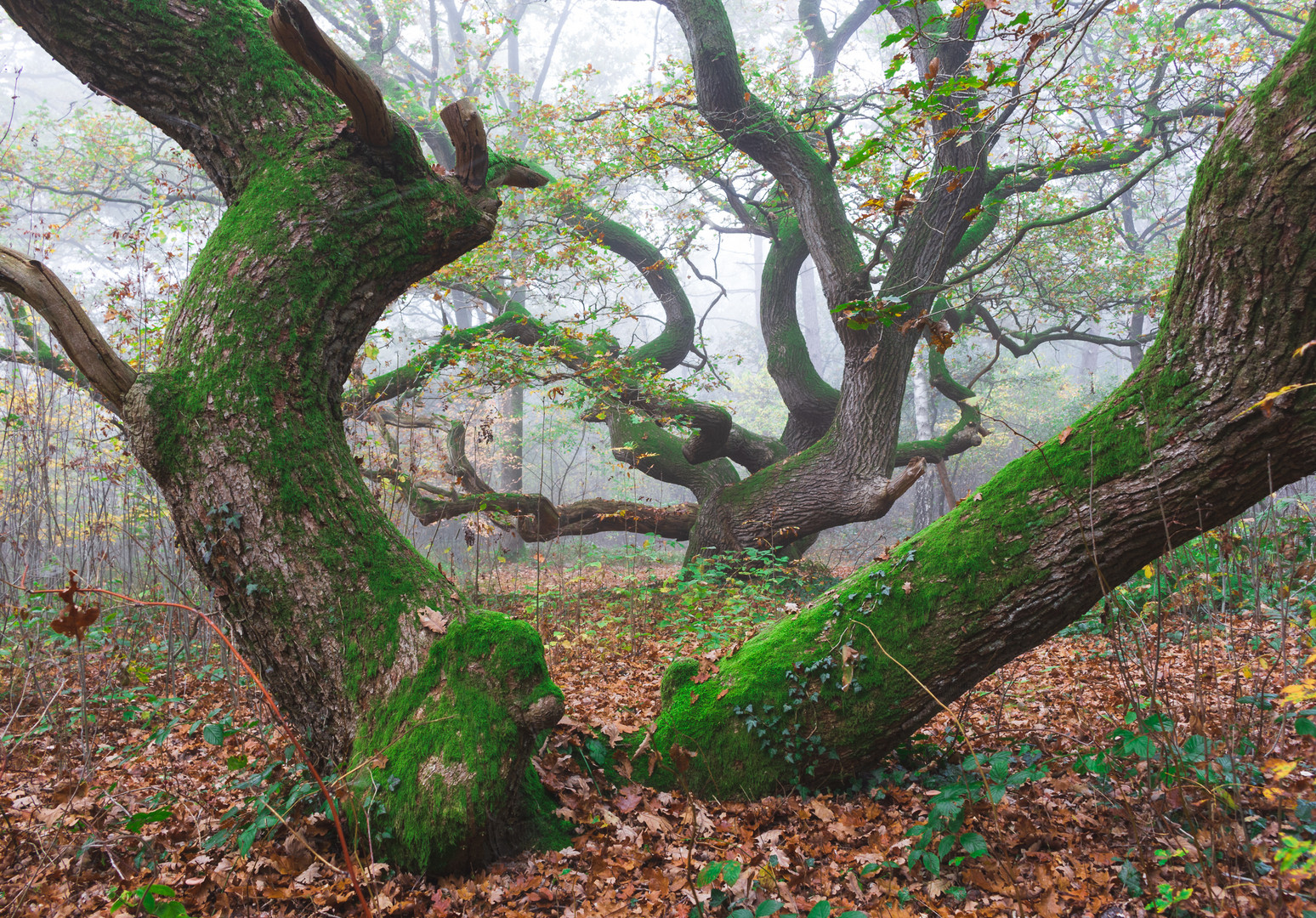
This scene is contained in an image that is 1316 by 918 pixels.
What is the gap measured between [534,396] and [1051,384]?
814 inches

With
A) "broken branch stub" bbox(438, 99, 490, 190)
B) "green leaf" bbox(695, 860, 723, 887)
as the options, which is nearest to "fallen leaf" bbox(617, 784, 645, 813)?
"green leaf" bbox(695, 860, 723, 887)

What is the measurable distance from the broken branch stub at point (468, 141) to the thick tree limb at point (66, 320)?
1.69 meters

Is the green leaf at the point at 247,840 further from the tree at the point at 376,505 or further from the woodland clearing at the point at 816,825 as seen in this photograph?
the tree at the point at 376,505

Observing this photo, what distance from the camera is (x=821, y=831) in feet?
9.05

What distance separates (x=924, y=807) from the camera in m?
2.87

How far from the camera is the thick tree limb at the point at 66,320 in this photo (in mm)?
2582

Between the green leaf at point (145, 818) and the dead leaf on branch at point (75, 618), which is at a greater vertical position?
the dead leaf on branch at point (75, 618)

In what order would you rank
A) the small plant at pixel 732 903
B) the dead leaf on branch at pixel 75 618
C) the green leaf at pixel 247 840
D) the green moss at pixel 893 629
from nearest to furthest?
the dead leaf on branch at pixel 75 618, the small plant at pixel 732 903, the green leaf at pixel 247 840, the green moss at pixel 893 629

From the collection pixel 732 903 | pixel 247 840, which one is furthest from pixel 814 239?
pixel 247 840

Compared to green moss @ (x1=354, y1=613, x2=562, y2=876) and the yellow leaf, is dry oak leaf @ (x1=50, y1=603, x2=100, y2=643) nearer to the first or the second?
green moss @ (x1=354, y1=613, x2=562, y2=876)

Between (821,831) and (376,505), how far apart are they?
7.91 ft

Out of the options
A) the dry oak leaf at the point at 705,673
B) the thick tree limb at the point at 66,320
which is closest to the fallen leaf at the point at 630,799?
the dry oak leaf at the point at 705,673

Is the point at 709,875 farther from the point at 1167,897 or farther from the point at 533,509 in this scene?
the point at 533,509

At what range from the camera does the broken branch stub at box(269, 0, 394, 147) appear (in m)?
2.40
